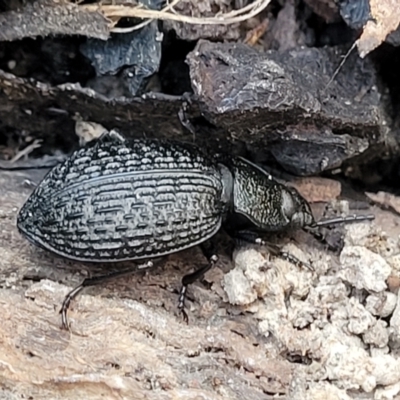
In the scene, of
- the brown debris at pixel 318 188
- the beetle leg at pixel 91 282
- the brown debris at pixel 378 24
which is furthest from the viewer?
the brown debris at pixel 318 188

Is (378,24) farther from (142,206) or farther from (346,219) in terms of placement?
(142,206)

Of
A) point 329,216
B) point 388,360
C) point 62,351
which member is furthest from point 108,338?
point 329,216

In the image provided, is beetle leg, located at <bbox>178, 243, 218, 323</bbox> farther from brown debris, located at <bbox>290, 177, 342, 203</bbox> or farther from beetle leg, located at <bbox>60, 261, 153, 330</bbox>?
brown debris, located at <bbox>290, 177, 342, 203</bbox>

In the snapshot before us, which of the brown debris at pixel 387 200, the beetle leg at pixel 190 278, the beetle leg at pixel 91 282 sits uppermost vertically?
the brown debris at pixel 387 200

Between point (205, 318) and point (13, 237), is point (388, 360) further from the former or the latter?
point (13, 237)

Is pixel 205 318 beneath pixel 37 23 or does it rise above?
beneath

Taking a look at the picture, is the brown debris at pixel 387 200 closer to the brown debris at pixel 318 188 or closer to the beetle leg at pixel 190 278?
the brown debris at pixel 318 188

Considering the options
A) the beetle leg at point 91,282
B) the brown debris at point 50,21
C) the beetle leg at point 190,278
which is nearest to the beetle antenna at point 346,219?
the beetle leg at point 190,278

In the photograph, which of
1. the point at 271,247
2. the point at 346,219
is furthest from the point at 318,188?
the point at 271,247
